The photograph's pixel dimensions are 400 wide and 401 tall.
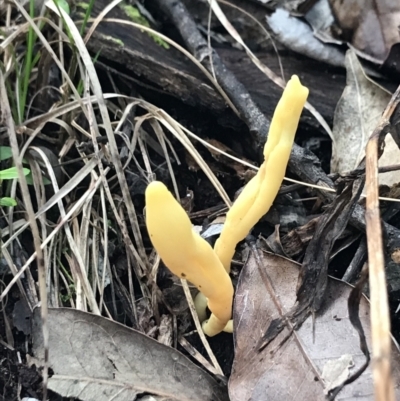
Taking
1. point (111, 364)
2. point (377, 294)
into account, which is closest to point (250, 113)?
point (111, 364)

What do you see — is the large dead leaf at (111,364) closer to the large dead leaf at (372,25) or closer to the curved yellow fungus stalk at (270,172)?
the curved yellow fungus stalk at (270,172)

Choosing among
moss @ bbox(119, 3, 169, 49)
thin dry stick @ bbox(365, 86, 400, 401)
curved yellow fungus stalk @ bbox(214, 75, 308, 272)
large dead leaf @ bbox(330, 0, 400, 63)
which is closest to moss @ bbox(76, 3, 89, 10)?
moss @ bbox(119, 3, 169, 49)

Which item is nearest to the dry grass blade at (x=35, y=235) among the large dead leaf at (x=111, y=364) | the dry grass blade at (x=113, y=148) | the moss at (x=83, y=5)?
the large dead leaf at (x=111, y=364)

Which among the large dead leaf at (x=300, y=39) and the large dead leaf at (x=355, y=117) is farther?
the large dead leaf at (x=300, y=39)

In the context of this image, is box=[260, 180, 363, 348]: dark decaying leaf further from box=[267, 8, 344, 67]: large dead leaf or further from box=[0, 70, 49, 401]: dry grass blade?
box=[267, 8, 344, 67]: large dead leaf

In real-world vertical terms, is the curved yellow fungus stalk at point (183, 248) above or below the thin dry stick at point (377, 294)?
below

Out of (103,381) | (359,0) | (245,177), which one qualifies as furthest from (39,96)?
(359,0)
